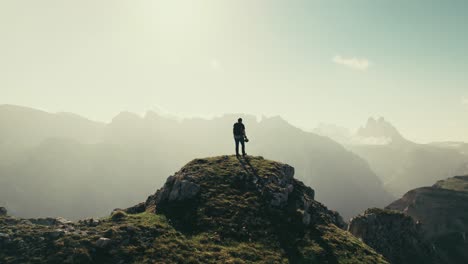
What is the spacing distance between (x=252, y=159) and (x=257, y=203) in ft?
39.1

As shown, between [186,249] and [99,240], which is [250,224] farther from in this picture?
[99,240]

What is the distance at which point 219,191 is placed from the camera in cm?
3688

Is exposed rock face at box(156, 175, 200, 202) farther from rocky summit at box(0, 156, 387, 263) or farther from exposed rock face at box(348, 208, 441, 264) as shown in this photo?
exposed rock face at box(348, 208, 441, 264)

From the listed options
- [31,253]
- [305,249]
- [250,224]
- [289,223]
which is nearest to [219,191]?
[250,224]

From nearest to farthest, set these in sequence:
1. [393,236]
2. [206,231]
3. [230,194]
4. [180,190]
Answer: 1. [206,231]
2. [180,190]
3. [230,194]
4. [393,236]

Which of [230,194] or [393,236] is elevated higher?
[230,194]

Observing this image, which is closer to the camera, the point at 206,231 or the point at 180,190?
the point at 206,231

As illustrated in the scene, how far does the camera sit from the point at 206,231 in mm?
29906

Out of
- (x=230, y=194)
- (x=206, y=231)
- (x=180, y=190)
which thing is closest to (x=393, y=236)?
(x=230, y=194)

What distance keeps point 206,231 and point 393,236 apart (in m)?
77.6

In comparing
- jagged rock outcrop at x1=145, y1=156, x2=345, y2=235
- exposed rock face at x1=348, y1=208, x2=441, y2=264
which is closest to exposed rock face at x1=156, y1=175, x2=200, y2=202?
jagged rock outcrop at x1=145, y1=156, x2=345, y2=235

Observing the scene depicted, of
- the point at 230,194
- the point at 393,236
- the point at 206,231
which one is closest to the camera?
the point at 206,231

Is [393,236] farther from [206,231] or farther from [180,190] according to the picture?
[206,231]

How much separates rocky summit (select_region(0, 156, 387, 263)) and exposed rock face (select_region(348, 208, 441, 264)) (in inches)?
1784
